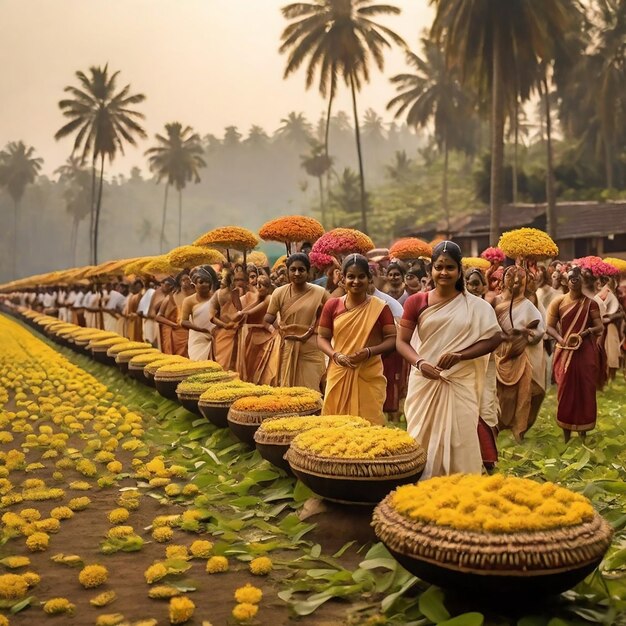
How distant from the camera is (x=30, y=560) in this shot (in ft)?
14.3

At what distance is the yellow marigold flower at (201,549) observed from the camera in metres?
4.38

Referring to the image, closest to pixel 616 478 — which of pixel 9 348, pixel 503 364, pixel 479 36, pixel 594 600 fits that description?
pixel 503 364

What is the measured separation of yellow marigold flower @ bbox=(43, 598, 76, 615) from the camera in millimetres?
3605

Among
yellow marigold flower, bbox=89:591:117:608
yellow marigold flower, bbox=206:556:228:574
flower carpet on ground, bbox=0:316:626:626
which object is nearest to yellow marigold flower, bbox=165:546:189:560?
flower carpet on ground, bbox=0:316:626:626

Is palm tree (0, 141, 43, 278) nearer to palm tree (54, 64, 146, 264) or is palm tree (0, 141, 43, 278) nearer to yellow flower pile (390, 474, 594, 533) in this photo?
palm tree (54, 64, 146, 264)

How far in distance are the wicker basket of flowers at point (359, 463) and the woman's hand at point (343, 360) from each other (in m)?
0.99

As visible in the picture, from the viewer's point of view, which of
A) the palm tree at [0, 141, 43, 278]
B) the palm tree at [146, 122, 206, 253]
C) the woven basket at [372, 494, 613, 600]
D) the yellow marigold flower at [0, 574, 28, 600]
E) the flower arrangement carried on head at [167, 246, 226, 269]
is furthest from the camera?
the palm tree at [0, 141, 43, 278]

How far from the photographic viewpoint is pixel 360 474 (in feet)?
14.3

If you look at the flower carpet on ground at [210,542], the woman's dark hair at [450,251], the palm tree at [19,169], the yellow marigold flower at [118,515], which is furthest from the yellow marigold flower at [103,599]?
the palm tree at [19,169]

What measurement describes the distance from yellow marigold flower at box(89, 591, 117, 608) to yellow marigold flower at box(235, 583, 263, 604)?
0.64 metres

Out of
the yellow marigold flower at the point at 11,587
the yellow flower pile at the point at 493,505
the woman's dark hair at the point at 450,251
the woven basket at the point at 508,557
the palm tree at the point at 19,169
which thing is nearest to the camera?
the woven basket at the point at 508,557

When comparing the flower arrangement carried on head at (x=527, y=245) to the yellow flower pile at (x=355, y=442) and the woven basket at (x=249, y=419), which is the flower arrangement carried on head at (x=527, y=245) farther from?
the yellow flower pile at (x=355, y=442)

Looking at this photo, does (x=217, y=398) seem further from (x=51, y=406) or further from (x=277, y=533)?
(x=51, y=406)

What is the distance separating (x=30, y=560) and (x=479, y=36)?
24029mm
